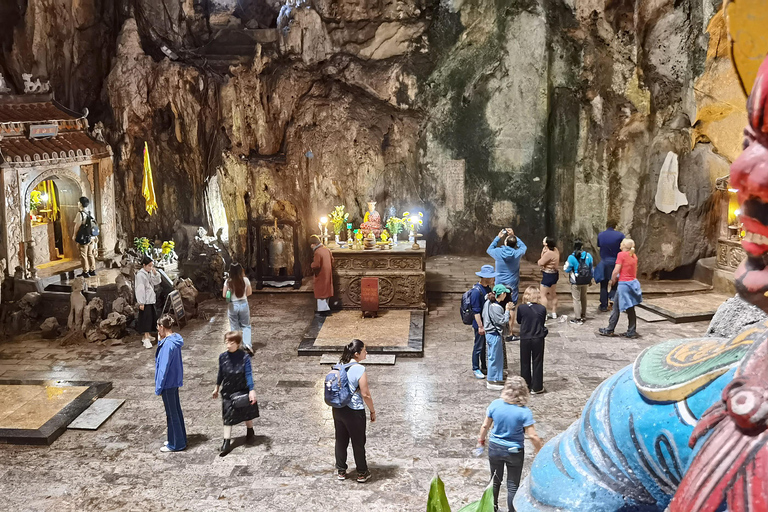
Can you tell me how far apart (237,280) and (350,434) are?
14.7 feet

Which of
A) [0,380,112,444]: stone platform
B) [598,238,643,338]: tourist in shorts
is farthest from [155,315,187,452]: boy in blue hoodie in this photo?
[598,238,643,338]: tourist in shorts

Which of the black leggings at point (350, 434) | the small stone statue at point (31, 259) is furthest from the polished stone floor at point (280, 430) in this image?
the small stone statue at point (31, 259)

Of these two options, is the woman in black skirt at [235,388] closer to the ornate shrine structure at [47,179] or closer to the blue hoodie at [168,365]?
the blue hoodie at [168,365]

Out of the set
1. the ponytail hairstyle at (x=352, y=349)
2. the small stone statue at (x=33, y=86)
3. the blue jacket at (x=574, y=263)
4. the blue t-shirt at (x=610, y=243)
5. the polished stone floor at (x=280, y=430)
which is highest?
the small stone statue at (x=33, y=86)

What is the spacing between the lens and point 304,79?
1772 centimetres

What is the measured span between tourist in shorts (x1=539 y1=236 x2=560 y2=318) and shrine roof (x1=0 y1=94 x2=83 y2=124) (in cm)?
1065

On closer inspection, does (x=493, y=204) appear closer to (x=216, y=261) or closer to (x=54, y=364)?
(x=216, y=261)

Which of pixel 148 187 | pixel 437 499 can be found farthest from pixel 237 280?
pixel 437 499

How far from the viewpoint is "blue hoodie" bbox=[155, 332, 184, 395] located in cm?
885

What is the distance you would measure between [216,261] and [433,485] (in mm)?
13210

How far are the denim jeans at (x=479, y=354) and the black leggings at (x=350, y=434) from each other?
135 inches

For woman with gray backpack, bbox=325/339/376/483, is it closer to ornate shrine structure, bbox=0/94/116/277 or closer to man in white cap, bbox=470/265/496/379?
man in white cap, bbox=470/265/496/379

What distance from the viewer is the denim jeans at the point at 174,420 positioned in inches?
354

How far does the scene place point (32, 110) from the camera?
16312 mm
